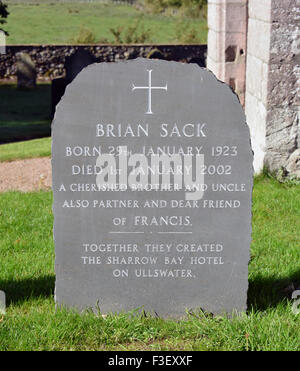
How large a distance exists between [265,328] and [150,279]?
0.86 metres

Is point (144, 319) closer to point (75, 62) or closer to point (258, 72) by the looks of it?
point (258, 72)

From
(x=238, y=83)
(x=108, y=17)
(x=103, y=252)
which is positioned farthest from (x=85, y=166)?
(x=108, y=17)

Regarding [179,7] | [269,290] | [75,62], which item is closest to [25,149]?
[75,62]

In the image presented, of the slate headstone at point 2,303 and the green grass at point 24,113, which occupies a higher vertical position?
the slate headstone at point 2,303

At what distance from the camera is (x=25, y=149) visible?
12.3 m

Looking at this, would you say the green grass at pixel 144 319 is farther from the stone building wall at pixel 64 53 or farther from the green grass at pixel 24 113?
the stone building wall at pixel 64 53

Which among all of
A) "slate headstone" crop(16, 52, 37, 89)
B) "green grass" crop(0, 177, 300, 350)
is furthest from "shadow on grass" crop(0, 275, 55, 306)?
"slate headstone" crop(16, 52, 37, 89)

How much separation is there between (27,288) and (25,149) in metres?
7.64

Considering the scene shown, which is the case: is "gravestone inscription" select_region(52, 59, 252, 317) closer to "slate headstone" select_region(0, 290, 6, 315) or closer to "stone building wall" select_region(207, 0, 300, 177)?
"slate headstone" select_region(0, 290, 6, 315)

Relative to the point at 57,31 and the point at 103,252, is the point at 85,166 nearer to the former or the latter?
the point at 103,252

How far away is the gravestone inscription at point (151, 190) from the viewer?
14.0 feet

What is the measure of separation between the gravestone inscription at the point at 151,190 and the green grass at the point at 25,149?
7.24 meters

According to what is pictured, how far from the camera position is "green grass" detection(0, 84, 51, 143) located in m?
15.1

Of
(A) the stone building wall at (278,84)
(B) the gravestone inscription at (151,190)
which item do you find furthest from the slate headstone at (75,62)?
(B) the gravestone inscription at (151,190)
